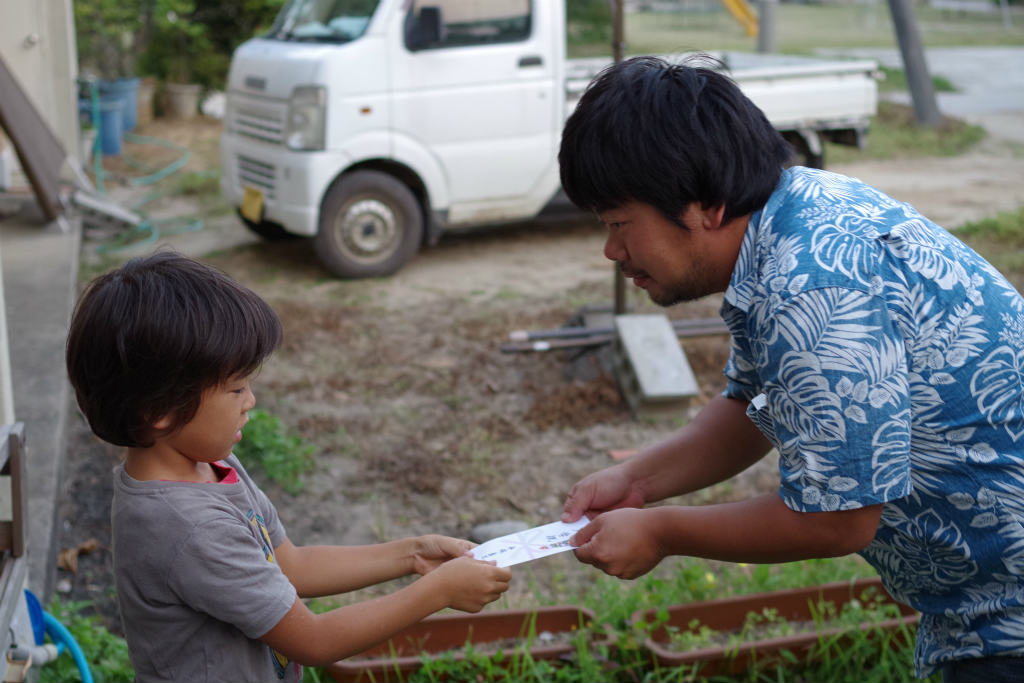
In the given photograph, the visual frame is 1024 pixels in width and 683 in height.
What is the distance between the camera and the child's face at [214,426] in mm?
1850

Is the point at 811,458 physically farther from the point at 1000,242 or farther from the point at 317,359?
the point at 1000,242

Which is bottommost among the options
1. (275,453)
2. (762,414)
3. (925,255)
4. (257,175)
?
(275,453)

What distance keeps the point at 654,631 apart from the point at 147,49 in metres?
14.1

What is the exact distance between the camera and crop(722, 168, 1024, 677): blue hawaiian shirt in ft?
5.26

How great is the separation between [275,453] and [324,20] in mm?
4601

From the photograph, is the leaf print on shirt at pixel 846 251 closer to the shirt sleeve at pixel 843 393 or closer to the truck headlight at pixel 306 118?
the shirt sleeve at pixel 843 393

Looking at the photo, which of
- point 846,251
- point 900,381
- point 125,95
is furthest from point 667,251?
point 125,95

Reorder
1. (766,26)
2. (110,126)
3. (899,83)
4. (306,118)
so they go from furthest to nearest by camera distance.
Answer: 1. (899,83)
2. (766,26)
3. (110,126)
4. (306,118)

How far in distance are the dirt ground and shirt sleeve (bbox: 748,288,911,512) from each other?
82.9 inches

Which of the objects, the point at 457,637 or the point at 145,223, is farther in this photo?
the point at 145,223

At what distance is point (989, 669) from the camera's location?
186 cm

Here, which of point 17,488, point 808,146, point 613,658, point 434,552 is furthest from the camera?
point 808,146

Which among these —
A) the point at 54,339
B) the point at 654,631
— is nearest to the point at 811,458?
the point at 654,631

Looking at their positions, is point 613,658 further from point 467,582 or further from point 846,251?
point 846,251
